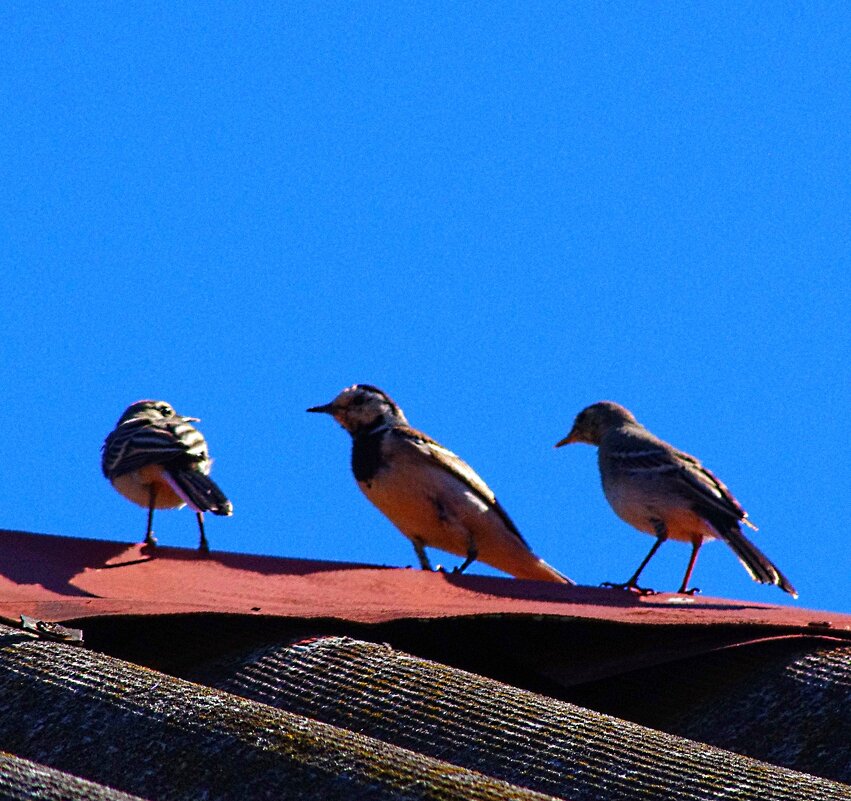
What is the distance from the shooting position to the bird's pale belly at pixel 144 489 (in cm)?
939

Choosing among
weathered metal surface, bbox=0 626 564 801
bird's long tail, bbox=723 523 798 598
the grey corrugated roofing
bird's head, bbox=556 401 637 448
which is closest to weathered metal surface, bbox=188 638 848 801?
weathered metal surface, bbox=0 626 564 801

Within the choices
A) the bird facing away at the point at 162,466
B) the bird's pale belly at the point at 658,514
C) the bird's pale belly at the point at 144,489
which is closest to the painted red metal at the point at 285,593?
the bird facing away at the point at 162,466

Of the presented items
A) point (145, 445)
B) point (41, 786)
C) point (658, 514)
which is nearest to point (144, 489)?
point (145, 445)

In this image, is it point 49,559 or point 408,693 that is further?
point 49,559

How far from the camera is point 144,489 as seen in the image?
31.2 ft

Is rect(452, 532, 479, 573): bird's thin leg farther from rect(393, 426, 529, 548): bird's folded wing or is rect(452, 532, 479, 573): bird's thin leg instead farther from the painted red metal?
the painted red metal

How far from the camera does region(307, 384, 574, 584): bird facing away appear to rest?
945 cm

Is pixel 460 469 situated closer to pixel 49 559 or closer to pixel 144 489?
pixel 144 489

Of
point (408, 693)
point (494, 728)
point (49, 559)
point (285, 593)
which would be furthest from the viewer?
point (49, 559)

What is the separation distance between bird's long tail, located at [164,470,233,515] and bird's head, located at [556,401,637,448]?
3107 mm

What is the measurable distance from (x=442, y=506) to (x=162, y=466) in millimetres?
1681

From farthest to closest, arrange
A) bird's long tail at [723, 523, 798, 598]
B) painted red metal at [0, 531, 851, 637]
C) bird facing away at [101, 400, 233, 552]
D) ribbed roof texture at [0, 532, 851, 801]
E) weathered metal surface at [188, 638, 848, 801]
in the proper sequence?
bird facing away at [101, 400, 233, 552] < bird's long tail at [723, 523, 798, 598] < painted red metal at [0, 531, 851, 637] < weathered metal surface at [188, 638, 848, 801] < ribbed roof texture at [0, 532, 851, 801]

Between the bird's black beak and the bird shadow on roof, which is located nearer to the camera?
the bird shadow on roof

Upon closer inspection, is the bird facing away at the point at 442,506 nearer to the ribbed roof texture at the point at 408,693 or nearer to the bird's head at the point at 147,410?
the bird's head at the point at 147,410
